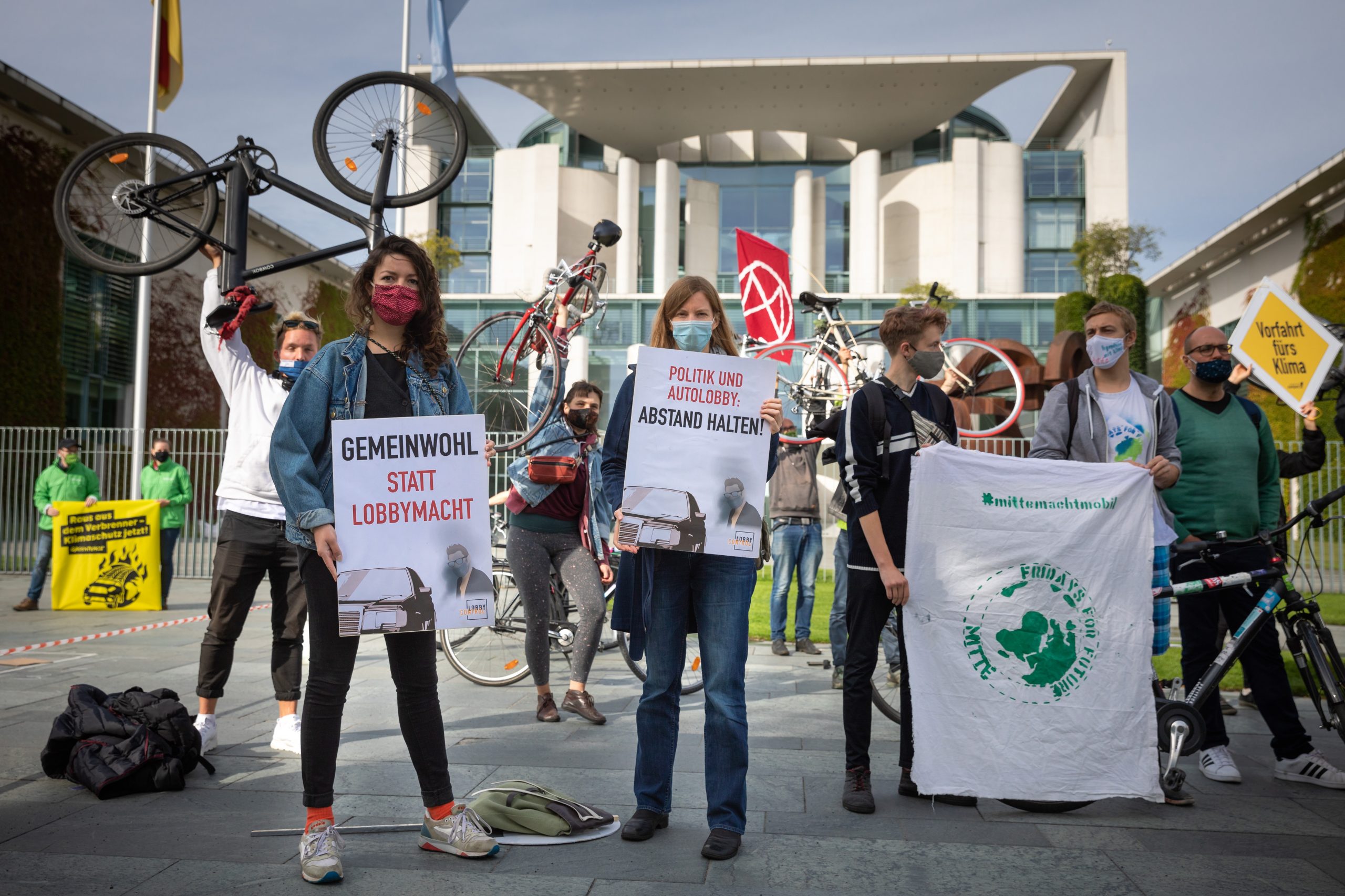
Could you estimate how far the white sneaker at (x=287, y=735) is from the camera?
4.70 meters

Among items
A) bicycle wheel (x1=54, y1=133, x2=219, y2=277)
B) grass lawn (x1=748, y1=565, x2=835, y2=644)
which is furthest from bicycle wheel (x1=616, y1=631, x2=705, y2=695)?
bicycle wheel (x1=54, y1=133, x2=219, y2=277)

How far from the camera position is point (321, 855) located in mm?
3037

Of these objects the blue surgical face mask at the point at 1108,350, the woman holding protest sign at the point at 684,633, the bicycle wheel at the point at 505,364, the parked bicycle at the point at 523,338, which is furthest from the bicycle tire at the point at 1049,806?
the bicycle wheel at the point at 505,364

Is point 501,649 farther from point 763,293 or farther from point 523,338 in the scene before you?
point 763,293

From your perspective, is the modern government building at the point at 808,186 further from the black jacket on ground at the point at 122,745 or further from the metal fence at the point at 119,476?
the black jacket on ground at the point at 122,745

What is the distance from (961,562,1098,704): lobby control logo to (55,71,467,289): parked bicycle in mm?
4218

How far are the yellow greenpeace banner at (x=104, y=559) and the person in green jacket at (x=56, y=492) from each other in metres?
0.09

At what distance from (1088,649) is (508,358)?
5.21 metres

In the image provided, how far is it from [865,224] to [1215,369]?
1526 inches

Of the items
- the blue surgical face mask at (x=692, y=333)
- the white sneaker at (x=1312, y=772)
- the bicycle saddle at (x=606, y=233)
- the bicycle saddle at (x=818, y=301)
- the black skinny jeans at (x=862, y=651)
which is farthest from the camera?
the bicycle saddle at (x=818, y=301)

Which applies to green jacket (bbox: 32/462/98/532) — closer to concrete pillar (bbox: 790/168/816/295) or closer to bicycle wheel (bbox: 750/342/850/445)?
bicycle wheel (bbox: 750/342/850/445)

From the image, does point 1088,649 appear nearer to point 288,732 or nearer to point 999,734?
point 999,734

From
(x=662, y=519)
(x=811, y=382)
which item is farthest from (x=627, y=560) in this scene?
(x=811, y=382)

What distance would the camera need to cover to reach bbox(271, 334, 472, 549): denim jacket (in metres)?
3.13
